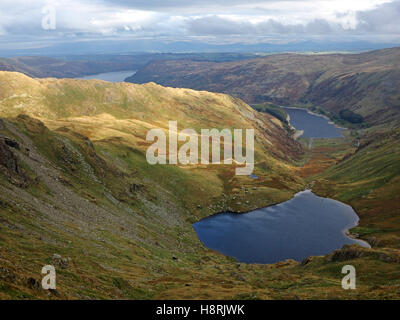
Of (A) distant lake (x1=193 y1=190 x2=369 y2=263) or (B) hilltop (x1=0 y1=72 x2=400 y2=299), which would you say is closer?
(B) hilltop (x1=0 y1=72 x2=400 y2=299)

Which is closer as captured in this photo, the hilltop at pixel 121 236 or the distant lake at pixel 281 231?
the hilltop at pixel 121 236

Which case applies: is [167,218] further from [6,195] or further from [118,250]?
[6,195]

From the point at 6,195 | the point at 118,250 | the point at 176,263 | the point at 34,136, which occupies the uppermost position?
the point at 34,136

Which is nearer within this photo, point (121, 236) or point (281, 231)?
point (121, 236)

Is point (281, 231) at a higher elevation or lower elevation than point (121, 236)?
lower

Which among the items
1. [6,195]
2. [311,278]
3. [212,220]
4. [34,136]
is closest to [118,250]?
[6,195]
